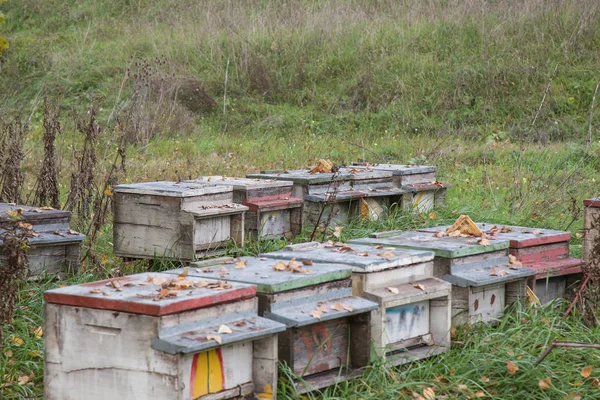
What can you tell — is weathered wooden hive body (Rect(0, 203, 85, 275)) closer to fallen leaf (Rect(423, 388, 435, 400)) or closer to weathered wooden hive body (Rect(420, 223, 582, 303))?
weathered wooden hive body (Rect(420, 223, 582, 303))

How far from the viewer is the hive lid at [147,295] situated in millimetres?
3484

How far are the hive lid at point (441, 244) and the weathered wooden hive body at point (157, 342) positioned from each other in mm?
1417

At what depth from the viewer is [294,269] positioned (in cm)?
425

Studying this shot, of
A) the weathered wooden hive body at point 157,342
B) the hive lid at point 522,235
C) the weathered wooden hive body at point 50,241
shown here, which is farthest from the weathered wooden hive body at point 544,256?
the weathered wooden hive body at point 50,241

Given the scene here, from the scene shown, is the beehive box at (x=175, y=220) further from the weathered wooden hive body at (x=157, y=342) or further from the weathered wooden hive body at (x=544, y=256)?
the weathered wooden hive body at (x=157, y=342)

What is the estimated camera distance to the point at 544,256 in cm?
562

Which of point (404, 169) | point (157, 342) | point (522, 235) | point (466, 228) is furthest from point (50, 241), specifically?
point (404, 169)

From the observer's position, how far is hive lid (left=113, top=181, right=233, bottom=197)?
5.86 meters

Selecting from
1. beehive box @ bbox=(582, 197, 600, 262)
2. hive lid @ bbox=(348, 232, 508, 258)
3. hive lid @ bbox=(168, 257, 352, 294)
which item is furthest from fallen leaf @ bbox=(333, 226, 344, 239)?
hive lid @ bbox=(168, 257, 352, 294)

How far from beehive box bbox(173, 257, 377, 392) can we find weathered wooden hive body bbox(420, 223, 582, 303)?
4.92 feet

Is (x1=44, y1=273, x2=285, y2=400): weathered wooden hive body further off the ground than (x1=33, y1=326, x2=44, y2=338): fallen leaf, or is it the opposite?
(x1=44, y1=273, x2=285, y2=400): weathered wooden hive body

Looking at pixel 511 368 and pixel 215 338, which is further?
pixel 511 368

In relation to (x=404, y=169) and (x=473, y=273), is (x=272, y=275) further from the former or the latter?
(x=404, y=169)

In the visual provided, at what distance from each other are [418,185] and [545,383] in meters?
3.70
